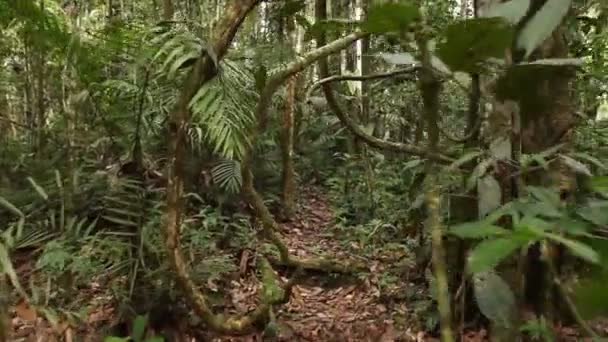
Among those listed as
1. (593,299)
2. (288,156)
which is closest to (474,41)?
(593,299)

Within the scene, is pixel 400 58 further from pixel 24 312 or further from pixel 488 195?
pixel 24 312

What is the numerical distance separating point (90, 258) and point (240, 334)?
843 mm

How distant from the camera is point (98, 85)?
3.01m

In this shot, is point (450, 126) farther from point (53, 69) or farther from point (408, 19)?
point (408, 19)

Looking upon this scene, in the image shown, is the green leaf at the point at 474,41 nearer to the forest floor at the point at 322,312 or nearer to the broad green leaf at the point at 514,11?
the broad green leaf at the point at 514,11

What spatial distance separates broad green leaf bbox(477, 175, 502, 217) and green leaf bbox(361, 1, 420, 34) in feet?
2.76

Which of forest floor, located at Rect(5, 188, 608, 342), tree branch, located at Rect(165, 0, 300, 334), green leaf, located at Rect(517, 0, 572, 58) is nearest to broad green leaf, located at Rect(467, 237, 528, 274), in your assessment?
green leaf, located at Rect(517, 0, 572, 58)

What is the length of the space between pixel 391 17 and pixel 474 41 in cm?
16

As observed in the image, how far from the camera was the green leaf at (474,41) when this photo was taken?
1.06 metres

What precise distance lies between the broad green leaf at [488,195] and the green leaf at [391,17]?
841 millimetres

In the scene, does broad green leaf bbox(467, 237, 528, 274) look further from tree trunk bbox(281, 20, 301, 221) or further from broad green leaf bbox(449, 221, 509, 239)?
tree trunk bbox(281, 20, 301, 221)

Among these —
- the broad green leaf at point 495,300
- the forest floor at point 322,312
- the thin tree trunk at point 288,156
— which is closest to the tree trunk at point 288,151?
the thin tree trunk at point 288,156

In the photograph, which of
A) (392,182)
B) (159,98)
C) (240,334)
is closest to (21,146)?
(159,98)

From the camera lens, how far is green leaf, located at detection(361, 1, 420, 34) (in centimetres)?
104
